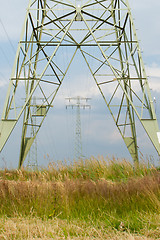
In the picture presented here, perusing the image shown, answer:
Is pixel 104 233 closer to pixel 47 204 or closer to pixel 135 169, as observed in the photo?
pixel 47 204

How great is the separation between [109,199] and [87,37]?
11.2 meters

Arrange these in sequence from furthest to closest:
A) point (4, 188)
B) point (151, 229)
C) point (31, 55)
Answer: point (31, 55)
point (4, 188)
point (151, 229)

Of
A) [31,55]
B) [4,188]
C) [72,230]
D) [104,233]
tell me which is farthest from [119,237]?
[31,55]

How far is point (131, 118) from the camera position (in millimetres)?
14336

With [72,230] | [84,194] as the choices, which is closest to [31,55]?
[84,194]

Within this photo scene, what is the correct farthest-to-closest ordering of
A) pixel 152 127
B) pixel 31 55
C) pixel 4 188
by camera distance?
pixel 31 55 → pixel 152 127 → pixel 4 188

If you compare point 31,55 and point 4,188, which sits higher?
point 31,55

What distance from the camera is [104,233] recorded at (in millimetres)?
3928

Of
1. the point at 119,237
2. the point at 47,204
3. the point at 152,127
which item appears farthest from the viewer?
the point at 152,127

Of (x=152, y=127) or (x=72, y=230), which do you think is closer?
(x=72, y=230)

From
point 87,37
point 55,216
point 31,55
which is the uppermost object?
point 87,37

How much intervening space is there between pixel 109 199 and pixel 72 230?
152 centimetres

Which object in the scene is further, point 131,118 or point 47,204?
point 131,118

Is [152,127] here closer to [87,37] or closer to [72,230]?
[87,37]
